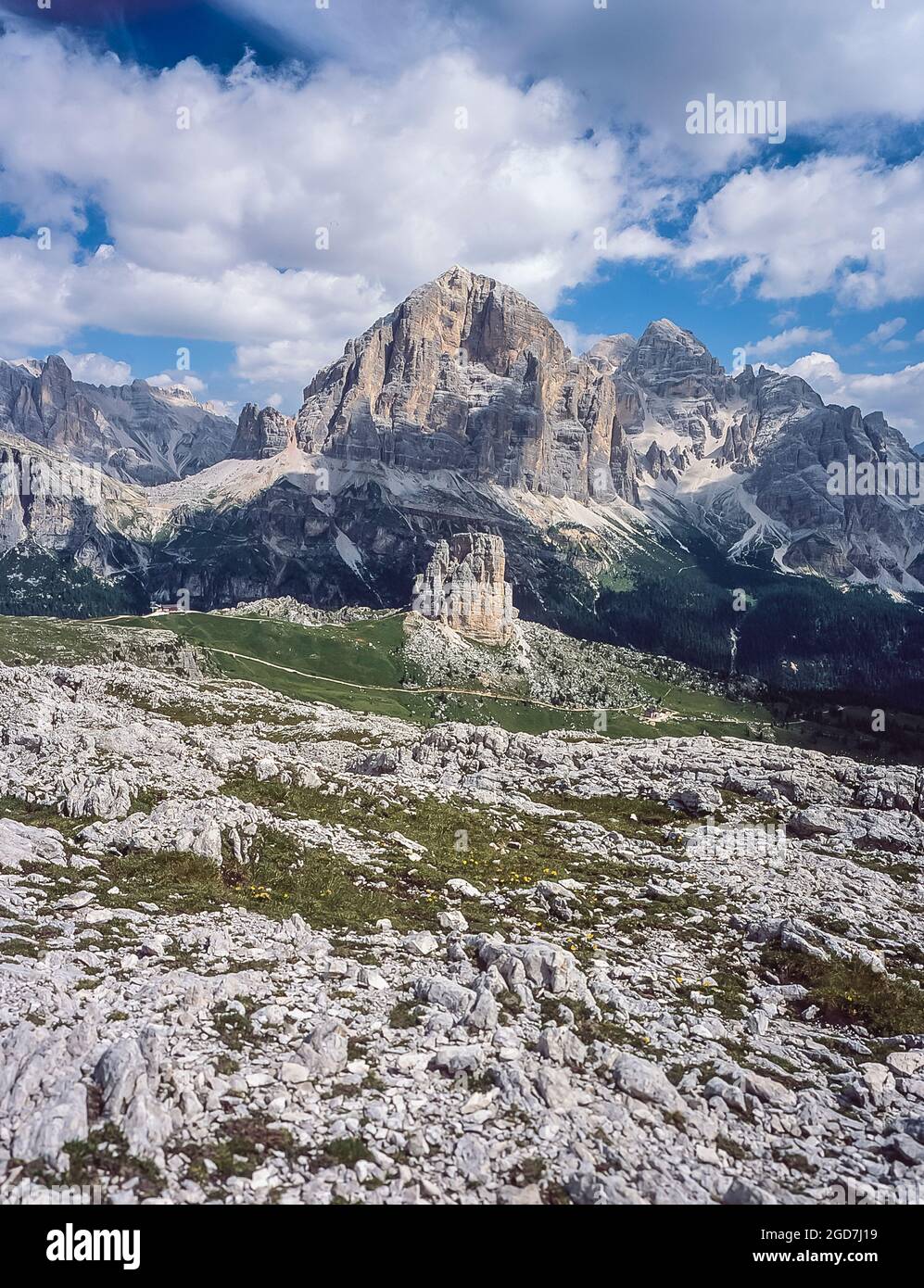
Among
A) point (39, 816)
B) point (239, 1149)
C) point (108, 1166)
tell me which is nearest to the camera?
point (108, 1166)

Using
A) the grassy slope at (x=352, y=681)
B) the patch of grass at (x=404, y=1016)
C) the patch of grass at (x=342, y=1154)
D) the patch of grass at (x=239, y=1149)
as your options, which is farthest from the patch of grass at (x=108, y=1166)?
the grassy slope at (x=352, y=681)

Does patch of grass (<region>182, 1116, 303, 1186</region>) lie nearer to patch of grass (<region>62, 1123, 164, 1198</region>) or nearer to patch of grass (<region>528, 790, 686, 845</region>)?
patch of grass (<region>62, 1123, 164, 1198</region>)

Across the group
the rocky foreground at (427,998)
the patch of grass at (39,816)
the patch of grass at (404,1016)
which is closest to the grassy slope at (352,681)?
the rocky foreground at (427,998)

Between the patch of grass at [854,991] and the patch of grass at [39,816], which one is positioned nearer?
the patch of grass at [854,991]

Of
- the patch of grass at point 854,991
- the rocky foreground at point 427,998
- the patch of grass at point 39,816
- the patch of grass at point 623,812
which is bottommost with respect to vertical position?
the patch of grass at point 623,812

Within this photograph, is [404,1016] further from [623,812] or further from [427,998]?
[623,812]

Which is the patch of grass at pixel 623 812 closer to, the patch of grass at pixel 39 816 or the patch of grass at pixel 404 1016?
the patch of grass at pixel 404 1016

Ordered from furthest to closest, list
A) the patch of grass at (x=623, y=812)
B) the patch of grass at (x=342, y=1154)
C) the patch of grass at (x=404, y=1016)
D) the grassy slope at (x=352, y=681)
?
the grassy slope at (x=352, y=681), the patch of grass at (x=623, y=812), the patch of grass at (x=404, y=1016), the patch of grass at (x=342, y=1154)

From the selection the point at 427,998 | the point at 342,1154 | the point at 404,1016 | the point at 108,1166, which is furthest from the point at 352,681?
the point at 108,1166

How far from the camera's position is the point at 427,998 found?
1923 cm

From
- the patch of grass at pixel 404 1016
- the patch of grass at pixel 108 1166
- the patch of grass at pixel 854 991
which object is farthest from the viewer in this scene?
the patch of grass at pixel 854 991

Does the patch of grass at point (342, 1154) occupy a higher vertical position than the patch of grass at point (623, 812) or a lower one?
higher

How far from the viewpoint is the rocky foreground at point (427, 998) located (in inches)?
506

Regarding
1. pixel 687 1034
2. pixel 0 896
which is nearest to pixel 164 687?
pixel 0 896
